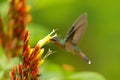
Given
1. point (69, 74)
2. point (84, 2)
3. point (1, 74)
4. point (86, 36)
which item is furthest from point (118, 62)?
point (1, 74)

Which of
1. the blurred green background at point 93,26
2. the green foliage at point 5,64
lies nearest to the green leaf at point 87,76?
the green foliage at point 5,64

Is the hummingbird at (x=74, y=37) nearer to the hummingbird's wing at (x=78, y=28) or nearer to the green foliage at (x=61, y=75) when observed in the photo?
the hummingbird's wing at (x=78, y=28)

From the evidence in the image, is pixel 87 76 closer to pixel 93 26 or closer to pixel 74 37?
pixel 74 37

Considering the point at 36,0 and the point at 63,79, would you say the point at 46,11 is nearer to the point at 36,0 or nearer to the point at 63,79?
the point at 36,0

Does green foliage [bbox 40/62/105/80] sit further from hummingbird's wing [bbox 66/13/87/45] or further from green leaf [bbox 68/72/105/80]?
hummingbird's wing [bbox 66/13/87/45]

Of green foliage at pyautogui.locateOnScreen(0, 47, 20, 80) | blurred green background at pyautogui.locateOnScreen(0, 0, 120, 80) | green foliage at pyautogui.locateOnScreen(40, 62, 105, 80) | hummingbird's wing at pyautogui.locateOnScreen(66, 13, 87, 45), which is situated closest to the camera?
hummingbird's wing at pyautogui.locateOnScreen(66, 13, 87, 45)

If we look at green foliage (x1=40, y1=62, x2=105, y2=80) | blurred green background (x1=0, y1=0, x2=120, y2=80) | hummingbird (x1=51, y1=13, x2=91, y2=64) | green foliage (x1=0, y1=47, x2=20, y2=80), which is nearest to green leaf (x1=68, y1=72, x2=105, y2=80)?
green foliage (x1=40, y1=62, x2=105, y2=80)

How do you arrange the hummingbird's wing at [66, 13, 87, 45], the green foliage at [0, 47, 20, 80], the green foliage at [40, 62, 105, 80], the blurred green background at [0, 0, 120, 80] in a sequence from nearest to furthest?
the hummingbird's wing at [66, 13, 87, 45] < the green foliage at [0, 47, 20, 80] < the green foliage at [40, 62, 105, 80] < the blurred green background at [0, 0, 120, 80]
